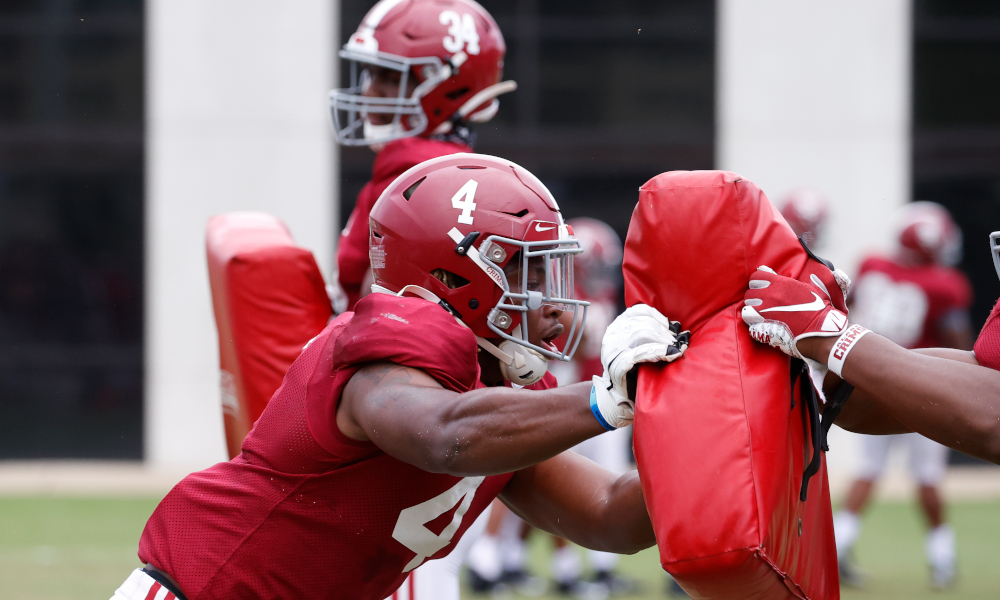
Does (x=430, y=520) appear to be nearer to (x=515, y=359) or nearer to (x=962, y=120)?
(x=515, y=359)

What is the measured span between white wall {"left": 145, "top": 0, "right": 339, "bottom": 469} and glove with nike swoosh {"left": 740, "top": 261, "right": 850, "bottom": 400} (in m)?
8.59

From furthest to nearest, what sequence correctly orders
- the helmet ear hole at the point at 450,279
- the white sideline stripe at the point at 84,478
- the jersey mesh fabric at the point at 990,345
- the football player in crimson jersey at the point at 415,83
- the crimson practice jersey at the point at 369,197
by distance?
the white sideline stripe at the point at 84,478 < the football player in crimson jersey at the point at 415,83 < the crimson practice jersey at the point at 369,197 < the helmet ear hole at the point at 450,279 < the jersey mesh fabric at the point at 990,345

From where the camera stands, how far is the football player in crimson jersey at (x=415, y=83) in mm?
3654

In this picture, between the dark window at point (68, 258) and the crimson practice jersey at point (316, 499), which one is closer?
the crimson practice jersey at point (316, 499)

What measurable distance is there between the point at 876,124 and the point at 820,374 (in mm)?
9010

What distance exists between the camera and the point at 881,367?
216 centimetres

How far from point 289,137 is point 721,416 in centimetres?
898

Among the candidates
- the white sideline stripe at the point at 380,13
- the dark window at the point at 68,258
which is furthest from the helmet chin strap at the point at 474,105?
the dark window at the point at 68,258

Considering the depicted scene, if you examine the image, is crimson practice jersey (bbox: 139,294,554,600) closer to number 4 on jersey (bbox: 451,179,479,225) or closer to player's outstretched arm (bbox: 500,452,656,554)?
number 4 on jersey (bbox: 451,179,479,225)

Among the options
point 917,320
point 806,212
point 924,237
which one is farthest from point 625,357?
point 924,237

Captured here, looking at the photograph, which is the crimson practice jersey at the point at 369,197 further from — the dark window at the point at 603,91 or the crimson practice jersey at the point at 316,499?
the dark window at the point at 603,91

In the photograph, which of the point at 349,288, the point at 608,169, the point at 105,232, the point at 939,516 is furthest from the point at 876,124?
the point at 349,288

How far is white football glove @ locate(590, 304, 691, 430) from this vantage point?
211 cm

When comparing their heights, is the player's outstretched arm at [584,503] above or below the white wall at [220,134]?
below
